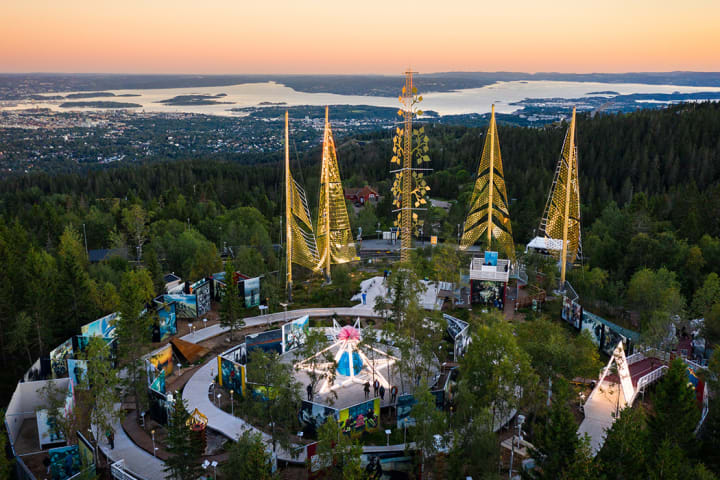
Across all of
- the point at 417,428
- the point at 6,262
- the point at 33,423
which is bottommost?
the point at 33,423

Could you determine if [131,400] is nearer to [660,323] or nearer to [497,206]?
[660,323]

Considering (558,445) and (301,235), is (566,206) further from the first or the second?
(558,445)

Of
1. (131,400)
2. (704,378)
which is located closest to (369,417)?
(131,400)

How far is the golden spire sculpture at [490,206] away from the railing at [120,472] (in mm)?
30342

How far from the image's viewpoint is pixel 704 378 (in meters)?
25.2

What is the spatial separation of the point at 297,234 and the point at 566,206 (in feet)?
63.2

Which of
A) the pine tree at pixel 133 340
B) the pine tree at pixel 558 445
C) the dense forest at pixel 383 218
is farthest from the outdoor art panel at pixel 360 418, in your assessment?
the dense forest at pixel 383 218

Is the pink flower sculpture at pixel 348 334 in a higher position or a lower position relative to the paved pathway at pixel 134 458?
higher

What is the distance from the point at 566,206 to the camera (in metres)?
39.9

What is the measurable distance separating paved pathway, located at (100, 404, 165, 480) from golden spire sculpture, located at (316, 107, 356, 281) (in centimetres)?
2128

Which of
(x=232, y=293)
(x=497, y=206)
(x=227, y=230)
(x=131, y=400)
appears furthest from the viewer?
(x=227, y=230)

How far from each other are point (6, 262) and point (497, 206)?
34.7 metres

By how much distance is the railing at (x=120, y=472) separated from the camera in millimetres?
21109

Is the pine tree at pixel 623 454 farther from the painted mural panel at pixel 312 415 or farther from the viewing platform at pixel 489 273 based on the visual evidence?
the viewing platform at pixel 489 273
